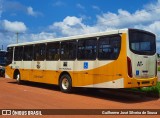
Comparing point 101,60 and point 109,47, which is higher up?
point 109,47

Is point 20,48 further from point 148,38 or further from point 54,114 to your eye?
point 54,114

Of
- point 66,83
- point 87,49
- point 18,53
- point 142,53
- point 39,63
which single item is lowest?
point 66,83

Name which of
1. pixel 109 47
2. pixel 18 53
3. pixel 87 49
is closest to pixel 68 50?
pixel 87 49

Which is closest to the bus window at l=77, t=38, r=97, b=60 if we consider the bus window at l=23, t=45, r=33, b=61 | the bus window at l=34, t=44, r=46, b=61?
the bus window at l=34, t=44, r=46, b=61

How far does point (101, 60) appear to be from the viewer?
15203mm

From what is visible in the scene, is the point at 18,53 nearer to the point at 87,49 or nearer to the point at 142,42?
the point at 87,49

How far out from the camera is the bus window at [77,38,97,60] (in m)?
15.7

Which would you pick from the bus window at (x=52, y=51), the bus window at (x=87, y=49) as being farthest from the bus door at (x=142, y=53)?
the bus window at (x=52, y=51)

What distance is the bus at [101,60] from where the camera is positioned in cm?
1419

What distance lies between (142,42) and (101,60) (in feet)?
6.40

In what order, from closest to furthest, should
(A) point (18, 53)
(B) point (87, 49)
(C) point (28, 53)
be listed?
(B) point (87, 49)
(C) point (28, 53)
(A) point (18, 53)

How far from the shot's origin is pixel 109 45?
1480 cm

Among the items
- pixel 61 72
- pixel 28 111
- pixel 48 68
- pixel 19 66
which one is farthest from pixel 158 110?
pixel 19 66

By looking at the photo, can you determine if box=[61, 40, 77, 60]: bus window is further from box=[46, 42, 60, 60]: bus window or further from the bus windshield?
the bus windshield
